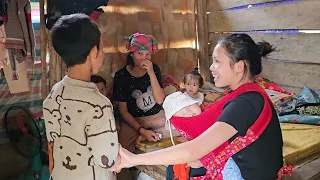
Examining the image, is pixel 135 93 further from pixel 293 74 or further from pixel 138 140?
pixel 293 74

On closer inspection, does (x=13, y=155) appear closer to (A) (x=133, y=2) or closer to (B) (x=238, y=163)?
(A) (x=133, y=2)

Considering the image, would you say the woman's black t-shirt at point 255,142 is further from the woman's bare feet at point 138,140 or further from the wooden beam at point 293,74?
the wooden beam at point 293,74

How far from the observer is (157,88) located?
2.43 metres

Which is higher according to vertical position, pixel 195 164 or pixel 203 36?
pixel 203 36

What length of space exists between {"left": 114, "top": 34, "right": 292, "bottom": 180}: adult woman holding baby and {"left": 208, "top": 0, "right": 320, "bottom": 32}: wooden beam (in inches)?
64.4

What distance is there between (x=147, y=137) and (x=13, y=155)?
3.60 ft

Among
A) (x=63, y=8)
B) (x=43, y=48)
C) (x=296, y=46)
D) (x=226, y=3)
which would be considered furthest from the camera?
(x=226, y=3)

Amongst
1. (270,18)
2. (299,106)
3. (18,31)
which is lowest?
(299,106)

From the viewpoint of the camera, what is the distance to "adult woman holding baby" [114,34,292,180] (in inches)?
48.8

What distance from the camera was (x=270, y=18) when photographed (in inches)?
125

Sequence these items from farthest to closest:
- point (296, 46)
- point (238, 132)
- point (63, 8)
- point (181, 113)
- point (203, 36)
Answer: point (203, 36) < point (296, 46) < point (63, 8) < point (181, 113) < point (238, 132)

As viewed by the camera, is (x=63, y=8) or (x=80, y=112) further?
(x=63, y=8)

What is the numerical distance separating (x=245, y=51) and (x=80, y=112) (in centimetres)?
73

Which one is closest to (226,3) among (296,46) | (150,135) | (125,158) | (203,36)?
(203,36)
